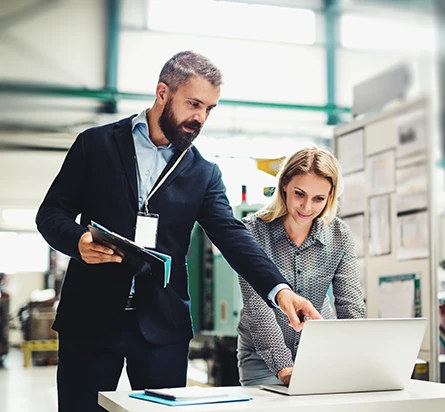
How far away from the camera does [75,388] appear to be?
1.69 metres

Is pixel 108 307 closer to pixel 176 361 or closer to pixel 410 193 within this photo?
pixel 176 361

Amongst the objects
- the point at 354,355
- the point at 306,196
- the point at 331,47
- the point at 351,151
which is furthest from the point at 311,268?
the point at 331,47

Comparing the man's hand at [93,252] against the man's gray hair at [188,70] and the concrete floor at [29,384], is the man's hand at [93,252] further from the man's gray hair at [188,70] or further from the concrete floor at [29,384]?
the concrete floor at [29,384]

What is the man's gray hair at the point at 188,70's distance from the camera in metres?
1.88

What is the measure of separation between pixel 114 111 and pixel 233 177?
0.92 m

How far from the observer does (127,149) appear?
5.95 feet

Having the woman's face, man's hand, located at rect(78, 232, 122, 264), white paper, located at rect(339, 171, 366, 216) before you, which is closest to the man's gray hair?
the woman's face

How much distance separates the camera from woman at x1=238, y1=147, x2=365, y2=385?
189 centimetres

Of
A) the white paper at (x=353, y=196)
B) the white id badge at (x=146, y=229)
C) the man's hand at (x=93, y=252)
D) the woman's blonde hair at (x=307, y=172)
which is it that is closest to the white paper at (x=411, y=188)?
the white paper at (x=353, y=196)

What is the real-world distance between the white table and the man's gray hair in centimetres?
84

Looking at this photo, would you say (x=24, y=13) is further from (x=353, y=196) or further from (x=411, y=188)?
(x=411, y=188)

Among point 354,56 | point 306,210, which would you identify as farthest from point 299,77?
point 306,210

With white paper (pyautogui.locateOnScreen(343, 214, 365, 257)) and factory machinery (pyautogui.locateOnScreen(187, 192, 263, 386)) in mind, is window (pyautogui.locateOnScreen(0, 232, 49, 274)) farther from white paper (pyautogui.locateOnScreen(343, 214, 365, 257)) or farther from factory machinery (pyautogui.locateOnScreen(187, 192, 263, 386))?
white paper (pyautogui.locateOnScreen(343, 214, 365, 257))

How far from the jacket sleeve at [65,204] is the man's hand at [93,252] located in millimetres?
58
